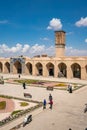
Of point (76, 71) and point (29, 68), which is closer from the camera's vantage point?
point (76, 71)

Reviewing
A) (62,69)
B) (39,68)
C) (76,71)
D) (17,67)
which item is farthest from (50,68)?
(17,67)

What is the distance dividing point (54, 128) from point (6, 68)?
44874 millimetres

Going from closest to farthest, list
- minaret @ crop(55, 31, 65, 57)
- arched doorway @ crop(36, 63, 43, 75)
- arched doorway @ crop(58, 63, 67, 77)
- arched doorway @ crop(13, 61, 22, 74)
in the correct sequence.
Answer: arched doorway @ crop(58, 63, 67, 77), arched doorway @ crop(36, 63, 43, 75), minaret @ crop(55, 31, 65, 57), arched doorway @ crop(13, 61, 22, 74)

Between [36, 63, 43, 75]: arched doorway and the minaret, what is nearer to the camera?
[36, 63, 43, 75]: arched doorway

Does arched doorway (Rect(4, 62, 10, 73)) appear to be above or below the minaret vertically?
below

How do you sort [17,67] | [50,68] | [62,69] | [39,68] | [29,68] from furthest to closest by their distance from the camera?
[17,67] → [29,68] → [39,68] → [50,68] → [62,69]

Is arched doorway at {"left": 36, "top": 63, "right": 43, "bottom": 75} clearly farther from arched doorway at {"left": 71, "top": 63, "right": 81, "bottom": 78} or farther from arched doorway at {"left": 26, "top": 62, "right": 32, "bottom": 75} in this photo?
arched doorway at {"left": 71, "top": 63, "right": 81, "bottom": 78}

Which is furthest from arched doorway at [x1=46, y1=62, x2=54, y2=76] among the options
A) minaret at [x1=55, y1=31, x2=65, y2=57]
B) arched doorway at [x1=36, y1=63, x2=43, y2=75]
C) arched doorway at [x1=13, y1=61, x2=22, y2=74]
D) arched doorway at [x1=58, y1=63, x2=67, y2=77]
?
arched doorway at [x1=13, y1=61, x2=22, y2=74]

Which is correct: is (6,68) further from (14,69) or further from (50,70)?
(50,70)

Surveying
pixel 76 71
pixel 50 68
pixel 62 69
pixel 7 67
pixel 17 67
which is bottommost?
pixel 76 71

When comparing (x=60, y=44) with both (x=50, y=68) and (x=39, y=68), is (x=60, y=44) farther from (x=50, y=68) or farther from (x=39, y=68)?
(x=39, y=68)

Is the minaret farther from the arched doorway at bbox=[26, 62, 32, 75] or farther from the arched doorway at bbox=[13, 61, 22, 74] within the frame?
the arched doorway at bbox=[13, 61, 22, 74]

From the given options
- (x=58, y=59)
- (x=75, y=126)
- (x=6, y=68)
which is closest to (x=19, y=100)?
(x=75, y=126)

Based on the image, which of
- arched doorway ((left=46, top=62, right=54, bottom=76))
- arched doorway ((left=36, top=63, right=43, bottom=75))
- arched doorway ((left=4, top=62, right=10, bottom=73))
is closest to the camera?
arched doorway ((left=46, top=62, right=54, bottom=76))
